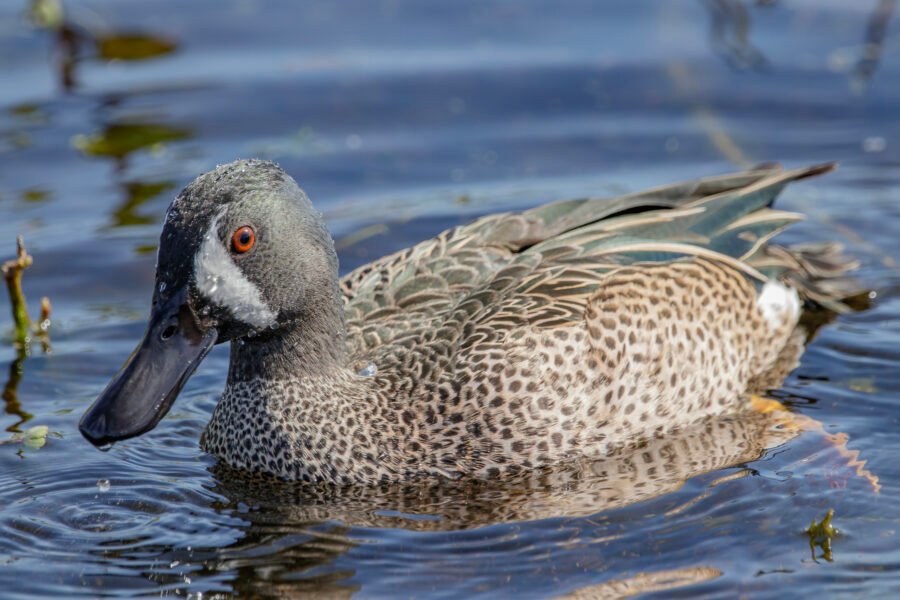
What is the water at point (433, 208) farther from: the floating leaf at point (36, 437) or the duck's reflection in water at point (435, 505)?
the floating leaf at point (36, 437)

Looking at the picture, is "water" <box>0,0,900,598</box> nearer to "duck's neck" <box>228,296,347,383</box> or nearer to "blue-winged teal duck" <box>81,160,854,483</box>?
"blue-winged teal duck" <box>81,160,854,483</box>

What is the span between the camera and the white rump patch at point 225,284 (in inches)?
272

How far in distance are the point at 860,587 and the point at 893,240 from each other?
15.1ft

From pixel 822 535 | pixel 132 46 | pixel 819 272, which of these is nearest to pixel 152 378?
pixel 822 535

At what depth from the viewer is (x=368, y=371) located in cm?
790

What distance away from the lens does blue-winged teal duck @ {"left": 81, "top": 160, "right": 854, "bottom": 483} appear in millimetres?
7004

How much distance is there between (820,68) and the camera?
1311 cm

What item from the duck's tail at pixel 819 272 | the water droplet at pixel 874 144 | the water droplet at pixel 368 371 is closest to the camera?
the water droplet at pixel 368 371

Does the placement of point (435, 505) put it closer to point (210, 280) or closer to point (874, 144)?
point (210, 280)

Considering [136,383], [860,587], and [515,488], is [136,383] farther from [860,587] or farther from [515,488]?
[860,587]

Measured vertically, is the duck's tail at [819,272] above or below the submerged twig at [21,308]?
below

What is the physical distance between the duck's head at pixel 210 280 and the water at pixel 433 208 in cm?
71

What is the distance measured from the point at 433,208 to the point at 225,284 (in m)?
4.48

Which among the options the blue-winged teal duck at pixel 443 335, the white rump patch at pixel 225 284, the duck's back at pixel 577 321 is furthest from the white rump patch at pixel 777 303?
the white rump patch at pixel 225 284
